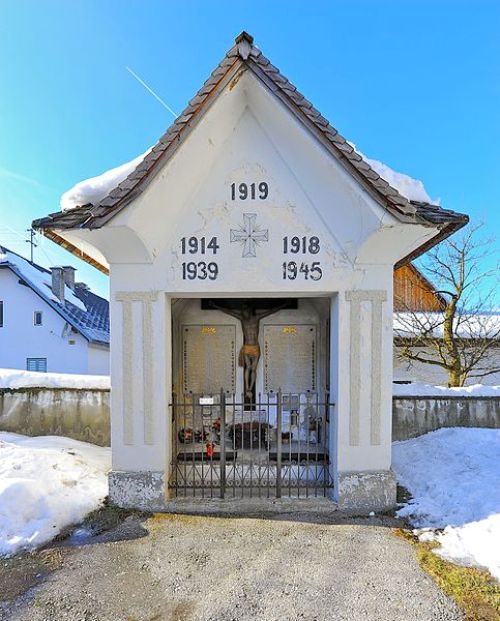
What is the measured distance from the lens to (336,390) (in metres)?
4.70

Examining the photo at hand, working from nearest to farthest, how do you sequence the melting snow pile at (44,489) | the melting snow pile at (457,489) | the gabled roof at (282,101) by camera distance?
the melting snow pile at (457,489)
the melting snow pile at (44,489)
the gabled roof at (282,101)

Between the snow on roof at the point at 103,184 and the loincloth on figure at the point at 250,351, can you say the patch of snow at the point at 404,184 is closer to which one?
the snow on roof at the point at 103,184

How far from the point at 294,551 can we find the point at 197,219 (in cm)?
389

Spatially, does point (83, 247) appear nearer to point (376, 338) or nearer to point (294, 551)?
point (376, 338)

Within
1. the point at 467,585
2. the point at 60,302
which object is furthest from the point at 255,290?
the point at 60,302

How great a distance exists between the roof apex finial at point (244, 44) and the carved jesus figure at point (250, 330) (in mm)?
3578

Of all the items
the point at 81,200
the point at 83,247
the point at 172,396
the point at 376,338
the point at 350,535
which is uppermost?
the point at 81,200

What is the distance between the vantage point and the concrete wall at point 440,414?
7.13m

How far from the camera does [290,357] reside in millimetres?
6637

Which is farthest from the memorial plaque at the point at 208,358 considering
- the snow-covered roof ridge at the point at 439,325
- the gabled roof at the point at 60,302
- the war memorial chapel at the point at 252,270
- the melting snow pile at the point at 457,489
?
the gabled roof at the point at 60,302

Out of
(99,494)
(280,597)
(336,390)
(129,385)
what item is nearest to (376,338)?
(336,390)

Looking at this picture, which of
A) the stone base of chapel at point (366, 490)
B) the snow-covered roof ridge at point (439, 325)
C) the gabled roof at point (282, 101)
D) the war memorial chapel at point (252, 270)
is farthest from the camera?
the snow-covered roof ridge at point (439, 325)

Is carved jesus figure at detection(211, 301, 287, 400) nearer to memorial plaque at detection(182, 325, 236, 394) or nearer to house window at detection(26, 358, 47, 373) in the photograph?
memorial plaque at detection(182, 325, 236, 394)

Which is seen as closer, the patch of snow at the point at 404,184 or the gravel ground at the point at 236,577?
A: the gravel ground at the point at 236,577
